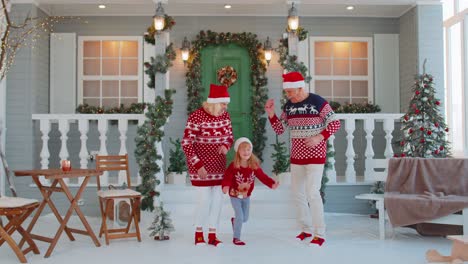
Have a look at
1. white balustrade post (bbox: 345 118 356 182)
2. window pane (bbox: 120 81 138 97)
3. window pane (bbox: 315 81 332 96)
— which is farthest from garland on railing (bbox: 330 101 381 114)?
window pane (bbox: 120 81 138 97)

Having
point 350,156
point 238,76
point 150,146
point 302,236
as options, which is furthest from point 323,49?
point 302,236

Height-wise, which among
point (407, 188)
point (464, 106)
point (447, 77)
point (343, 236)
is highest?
point (447, 77)

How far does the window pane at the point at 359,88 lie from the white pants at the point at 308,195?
4245 mm

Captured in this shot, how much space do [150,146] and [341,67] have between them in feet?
13.7

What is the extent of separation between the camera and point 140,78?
923 cm

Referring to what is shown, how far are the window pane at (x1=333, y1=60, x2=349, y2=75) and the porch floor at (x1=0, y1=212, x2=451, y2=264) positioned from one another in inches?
146

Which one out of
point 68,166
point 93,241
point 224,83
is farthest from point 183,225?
point 224,83

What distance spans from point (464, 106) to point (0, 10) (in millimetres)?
6733

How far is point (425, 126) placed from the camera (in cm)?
716

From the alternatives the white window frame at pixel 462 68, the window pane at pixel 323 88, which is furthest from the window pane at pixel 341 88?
the white window frame at pixel 462 68

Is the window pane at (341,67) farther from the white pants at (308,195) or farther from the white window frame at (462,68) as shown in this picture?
the white pants at (308,195)

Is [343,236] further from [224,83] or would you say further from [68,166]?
[224,83]

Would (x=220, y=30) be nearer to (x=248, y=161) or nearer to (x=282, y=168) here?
(x=282, y=168)

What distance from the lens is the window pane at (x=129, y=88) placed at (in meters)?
9.27
